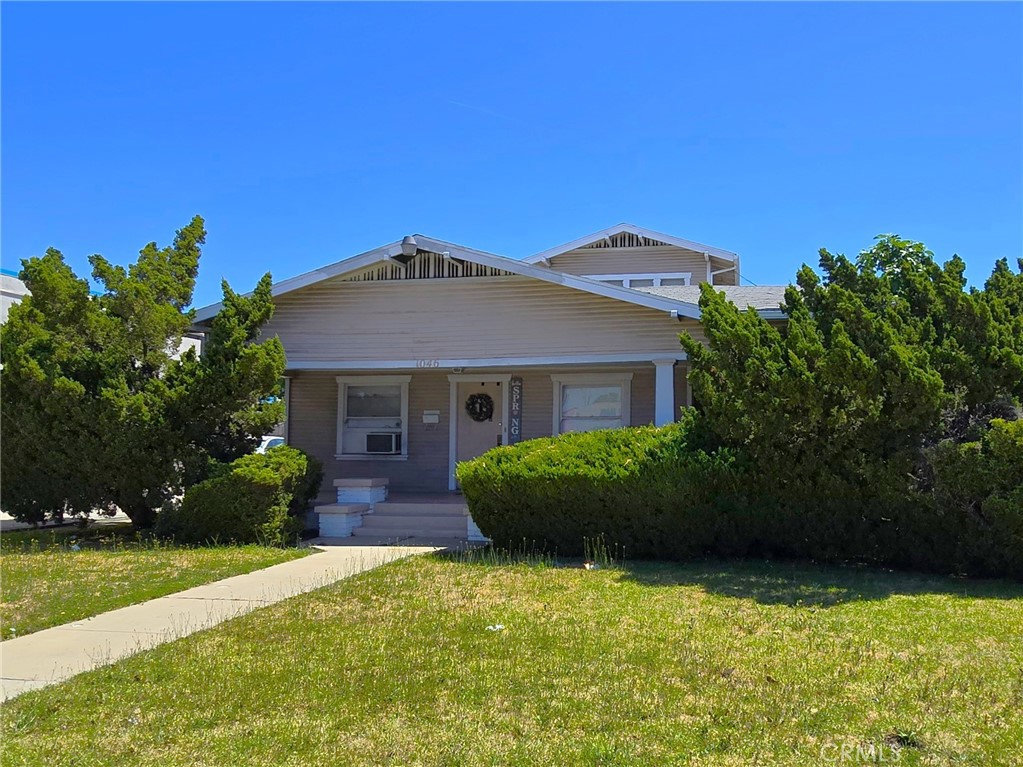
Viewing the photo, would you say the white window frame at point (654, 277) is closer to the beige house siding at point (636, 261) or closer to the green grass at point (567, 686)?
the beige house siding at point (636, 261)

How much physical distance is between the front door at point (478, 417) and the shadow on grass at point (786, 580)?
5674 mm

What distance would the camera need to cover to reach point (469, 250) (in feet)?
45.5

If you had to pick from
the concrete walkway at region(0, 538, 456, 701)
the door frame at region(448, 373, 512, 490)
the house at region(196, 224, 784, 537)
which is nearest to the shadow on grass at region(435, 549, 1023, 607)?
the concrete walkway at region(0, 538, 456, 701)

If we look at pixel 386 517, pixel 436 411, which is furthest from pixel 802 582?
pixel 436 411

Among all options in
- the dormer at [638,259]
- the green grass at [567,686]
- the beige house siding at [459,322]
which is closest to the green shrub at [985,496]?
the green grass at [567,686]

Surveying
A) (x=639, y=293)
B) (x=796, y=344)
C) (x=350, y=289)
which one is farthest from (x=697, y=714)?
(x=350, y=289)

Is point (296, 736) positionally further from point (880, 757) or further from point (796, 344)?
point (796, 344)

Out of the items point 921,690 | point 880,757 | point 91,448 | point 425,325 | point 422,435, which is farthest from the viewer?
point 422,435

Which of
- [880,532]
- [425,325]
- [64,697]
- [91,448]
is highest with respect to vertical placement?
[425,325]

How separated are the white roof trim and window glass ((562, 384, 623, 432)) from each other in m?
6.74

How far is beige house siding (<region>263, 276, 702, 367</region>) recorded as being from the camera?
44.4 ft

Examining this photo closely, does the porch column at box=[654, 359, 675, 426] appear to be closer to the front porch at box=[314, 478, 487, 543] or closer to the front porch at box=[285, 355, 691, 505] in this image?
the front porch at box=[285, 355, 691, 505]

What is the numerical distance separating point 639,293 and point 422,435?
5.16m

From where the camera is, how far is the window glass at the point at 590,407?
15.1 m
